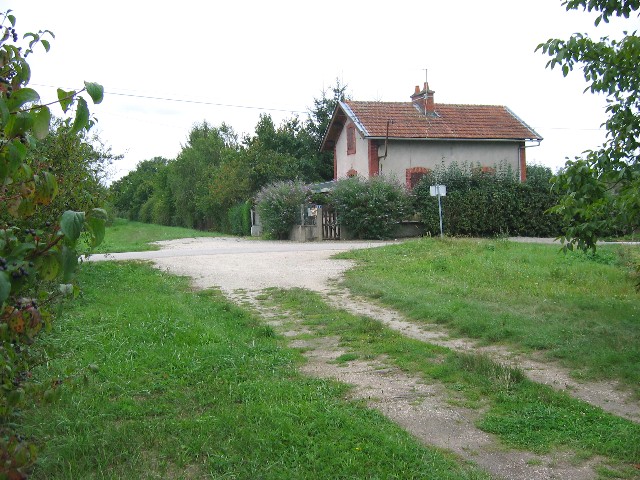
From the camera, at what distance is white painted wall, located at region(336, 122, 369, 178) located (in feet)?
101

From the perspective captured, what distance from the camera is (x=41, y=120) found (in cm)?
201

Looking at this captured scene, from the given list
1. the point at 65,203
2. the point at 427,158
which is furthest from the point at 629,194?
the point at 427,158

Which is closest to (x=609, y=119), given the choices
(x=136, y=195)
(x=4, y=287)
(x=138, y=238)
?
(x=4, y=287)

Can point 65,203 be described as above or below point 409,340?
above

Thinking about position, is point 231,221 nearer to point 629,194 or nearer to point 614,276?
point 614,276

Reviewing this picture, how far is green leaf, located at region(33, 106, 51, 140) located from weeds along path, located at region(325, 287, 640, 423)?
4.88 m

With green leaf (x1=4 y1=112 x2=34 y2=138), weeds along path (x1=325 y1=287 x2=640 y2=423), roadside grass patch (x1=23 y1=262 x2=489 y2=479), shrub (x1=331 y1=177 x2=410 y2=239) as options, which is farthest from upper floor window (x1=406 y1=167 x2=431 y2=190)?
green leaf (x1=4 y1=112 x2=34 y2=138)

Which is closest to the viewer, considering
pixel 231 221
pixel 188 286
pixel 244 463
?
pixel 244 463

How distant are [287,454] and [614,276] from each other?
36.6 feet

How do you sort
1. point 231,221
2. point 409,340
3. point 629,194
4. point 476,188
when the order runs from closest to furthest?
point 629,194, point 409,340, point 476,188, point 231,221

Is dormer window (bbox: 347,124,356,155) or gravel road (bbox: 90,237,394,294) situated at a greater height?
dormer window (bbox: 347,124,356,155)

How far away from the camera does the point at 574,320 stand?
8547 millimetres

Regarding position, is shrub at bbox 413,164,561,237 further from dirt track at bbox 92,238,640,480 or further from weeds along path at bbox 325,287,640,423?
weeds along path at bbox 325,287,640,423

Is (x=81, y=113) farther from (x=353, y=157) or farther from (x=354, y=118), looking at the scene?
(x=353, y=157)
